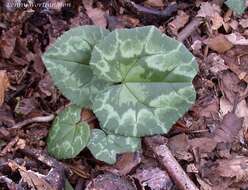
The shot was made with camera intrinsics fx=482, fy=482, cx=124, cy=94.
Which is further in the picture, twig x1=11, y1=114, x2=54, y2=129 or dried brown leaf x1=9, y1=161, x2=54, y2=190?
twig x1=11, y1=114, x2=54, y2=129

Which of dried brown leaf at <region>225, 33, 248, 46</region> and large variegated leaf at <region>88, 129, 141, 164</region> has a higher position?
dried brown leaf at <region>225, 33, 248, 46</region>

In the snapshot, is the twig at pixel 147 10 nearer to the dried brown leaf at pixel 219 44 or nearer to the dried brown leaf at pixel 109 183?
the dried brown leaf at pixel 219 44

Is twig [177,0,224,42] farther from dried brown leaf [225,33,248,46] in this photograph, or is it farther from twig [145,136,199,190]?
twig [145,136,199,190]

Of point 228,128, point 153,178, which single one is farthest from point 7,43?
point 228,128

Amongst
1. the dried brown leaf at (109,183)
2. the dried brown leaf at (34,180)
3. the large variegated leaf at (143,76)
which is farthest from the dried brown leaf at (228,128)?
the dried brown leaf at (34,180)

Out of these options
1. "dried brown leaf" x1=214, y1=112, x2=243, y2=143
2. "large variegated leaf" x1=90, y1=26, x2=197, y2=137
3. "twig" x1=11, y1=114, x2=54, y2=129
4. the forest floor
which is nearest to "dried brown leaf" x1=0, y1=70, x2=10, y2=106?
the forest floor

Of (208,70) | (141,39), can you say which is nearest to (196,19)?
(208,70)

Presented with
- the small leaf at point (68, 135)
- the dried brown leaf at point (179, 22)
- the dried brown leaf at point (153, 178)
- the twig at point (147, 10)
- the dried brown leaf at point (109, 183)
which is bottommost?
the dried brown leaf at point (153, 178)
